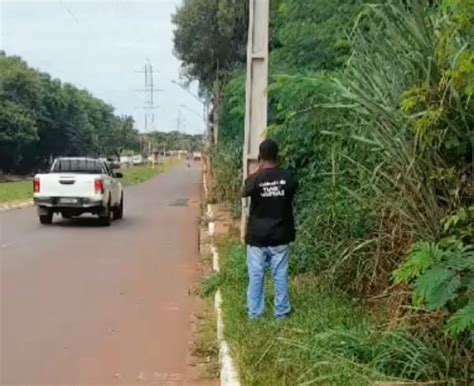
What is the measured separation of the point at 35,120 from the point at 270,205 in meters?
60.9

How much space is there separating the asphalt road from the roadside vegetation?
836mm

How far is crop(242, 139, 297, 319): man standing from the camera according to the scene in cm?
734

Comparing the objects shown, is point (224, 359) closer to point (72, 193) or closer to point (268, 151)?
point (268, 151)

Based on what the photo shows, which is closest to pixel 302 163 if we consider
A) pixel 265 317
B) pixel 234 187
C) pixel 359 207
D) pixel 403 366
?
pixel 359 207

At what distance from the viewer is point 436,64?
591cm

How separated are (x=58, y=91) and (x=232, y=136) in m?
54.0

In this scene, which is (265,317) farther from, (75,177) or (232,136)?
(232,136)

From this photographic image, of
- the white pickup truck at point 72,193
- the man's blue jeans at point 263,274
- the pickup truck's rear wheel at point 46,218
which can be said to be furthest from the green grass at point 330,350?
the pickup truck's rear wheel at point 46,218

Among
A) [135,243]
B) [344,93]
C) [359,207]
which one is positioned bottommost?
[135,243]

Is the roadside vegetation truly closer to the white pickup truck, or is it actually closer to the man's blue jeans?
the man's blue jeans

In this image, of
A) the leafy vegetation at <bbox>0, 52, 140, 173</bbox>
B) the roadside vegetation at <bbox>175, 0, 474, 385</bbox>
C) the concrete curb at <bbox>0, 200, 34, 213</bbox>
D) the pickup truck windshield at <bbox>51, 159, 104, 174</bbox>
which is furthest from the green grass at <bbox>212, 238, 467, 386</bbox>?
the leafy vegetation at <bbox>0, 52, 140, 173</bbox>

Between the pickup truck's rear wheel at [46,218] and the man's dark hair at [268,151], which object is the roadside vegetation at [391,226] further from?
the pickup truck's rear wheel at [46,218]

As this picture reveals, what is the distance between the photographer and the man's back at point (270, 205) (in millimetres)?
7336

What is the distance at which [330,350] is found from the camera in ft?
19.2
